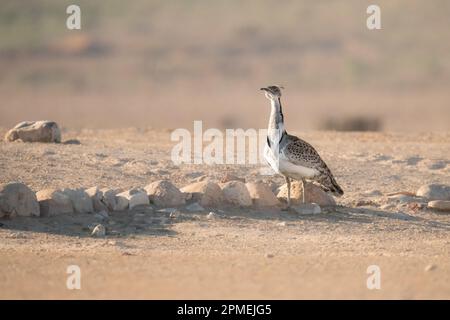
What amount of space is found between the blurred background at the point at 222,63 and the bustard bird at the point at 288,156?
16342 millimetres

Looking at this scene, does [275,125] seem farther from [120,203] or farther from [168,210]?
[120,203]

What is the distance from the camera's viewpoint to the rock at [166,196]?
11.4m

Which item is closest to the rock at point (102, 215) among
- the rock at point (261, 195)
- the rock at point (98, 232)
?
the rock at point (98, 232)

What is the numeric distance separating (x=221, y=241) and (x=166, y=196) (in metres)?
1.25

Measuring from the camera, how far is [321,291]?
28.0 ft

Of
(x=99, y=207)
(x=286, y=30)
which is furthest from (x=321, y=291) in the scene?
(x=286, y=30)

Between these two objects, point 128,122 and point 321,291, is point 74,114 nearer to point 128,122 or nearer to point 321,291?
point 128,122

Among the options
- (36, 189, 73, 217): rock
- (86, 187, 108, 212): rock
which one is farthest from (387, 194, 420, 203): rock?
(36, 189, 73, 217): rock

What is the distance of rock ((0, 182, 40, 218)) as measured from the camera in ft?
35.0

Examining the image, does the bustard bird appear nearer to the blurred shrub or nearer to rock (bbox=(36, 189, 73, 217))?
rock (bbox=(36, 189, 73, 217))

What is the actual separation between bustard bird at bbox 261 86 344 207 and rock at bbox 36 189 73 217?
2162mm

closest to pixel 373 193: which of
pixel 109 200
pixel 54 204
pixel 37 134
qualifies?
pixel 109 200

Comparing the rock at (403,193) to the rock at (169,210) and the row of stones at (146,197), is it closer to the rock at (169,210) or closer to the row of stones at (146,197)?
the row of stones at (146,197)

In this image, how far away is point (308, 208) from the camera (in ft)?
38.0
